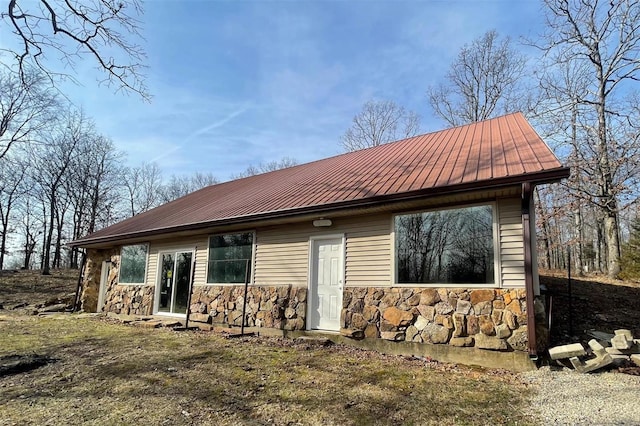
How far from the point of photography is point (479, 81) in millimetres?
19969

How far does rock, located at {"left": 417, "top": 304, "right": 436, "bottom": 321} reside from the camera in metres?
5.59

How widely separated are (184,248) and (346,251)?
5.40 metres

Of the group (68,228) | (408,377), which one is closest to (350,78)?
(408,377)

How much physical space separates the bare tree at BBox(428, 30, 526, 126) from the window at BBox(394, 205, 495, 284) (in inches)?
585

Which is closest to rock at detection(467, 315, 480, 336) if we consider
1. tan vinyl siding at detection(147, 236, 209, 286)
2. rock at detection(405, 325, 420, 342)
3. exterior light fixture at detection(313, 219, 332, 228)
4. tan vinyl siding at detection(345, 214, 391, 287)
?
rock at detection(405, 325, 420, 342)

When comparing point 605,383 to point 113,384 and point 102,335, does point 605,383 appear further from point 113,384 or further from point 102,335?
point 102,335

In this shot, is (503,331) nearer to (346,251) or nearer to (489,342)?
(489,342)

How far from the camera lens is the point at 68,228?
26.0m

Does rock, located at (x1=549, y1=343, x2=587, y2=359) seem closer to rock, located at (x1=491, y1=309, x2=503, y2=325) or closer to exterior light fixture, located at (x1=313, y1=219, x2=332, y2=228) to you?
rock, located at (x1=491, y1=309, x2=503, y2=325)

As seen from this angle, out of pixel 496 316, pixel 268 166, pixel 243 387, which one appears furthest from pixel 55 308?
pixel 268 166

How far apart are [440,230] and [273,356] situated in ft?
10.6

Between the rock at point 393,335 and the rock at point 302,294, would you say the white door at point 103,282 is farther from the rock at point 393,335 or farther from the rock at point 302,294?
the rock at point 393,335

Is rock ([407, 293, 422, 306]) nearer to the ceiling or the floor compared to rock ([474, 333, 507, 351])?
nearer to the ceiling

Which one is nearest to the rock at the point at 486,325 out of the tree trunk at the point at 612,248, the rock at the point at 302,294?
the rock at the point at 302,294
